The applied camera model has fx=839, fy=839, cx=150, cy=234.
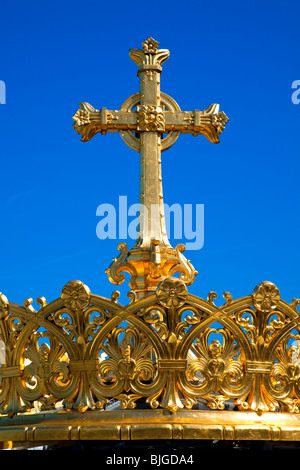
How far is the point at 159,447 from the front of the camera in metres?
6.59

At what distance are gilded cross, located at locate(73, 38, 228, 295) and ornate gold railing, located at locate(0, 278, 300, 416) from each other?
894 millimetres

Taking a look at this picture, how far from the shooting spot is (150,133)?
867 cm

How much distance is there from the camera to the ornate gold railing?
273 inches

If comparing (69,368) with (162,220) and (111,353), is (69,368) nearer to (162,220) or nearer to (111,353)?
(111,353)

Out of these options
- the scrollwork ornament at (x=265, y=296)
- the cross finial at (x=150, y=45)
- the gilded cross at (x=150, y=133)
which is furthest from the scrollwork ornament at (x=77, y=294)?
the cross finial at (x=150, y=45)

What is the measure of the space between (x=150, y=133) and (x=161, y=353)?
265 centimetres

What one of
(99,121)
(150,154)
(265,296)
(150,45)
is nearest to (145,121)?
(150,154)

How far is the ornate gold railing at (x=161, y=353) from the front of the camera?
6941 mm

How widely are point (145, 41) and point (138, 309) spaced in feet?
11.0

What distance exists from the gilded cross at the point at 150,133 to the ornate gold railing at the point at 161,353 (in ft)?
2.93

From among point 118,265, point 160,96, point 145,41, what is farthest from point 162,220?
point 145,41

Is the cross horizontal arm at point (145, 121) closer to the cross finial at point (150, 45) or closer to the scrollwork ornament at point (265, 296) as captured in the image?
the cross finial at point (150, 45)

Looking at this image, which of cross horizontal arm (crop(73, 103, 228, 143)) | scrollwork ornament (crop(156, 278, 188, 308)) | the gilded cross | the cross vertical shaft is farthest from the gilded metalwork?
cross horizontal arm (crop(73, 103, 228, 143))

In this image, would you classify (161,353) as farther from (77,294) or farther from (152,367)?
(77,294)
